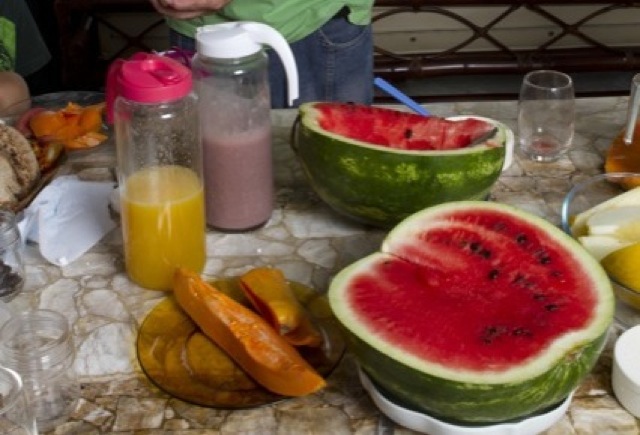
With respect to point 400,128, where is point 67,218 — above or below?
below

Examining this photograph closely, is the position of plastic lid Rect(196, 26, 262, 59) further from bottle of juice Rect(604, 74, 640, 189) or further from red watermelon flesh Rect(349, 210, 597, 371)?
bottle of juice Rect(604, 74, 640, 189)

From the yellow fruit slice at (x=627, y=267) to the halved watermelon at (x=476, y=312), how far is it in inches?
2.2

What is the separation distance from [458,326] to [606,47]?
243 cm

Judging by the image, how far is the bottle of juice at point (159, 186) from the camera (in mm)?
1141

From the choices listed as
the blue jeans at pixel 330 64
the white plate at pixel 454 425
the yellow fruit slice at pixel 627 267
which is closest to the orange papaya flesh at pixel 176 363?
the white plate at pixel 454 425

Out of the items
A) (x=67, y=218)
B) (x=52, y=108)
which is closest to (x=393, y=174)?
(x=67, y=218)

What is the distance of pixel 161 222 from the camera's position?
3.77 feet

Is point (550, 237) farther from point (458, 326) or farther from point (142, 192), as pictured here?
point (142, 192)

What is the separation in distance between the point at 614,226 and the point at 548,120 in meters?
0.36

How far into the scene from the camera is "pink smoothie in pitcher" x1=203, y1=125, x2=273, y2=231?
1.24 meters

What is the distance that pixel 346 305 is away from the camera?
3.22ft

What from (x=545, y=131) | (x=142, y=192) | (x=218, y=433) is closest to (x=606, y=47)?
(x=545, y=131)

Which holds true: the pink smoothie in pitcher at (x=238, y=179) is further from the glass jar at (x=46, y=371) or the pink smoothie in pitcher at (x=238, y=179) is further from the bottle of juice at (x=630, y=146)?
the bottle of juice at (x=630, y=146)

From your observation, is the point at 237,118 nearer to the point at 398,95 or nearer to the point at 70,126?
the point at 398,95
